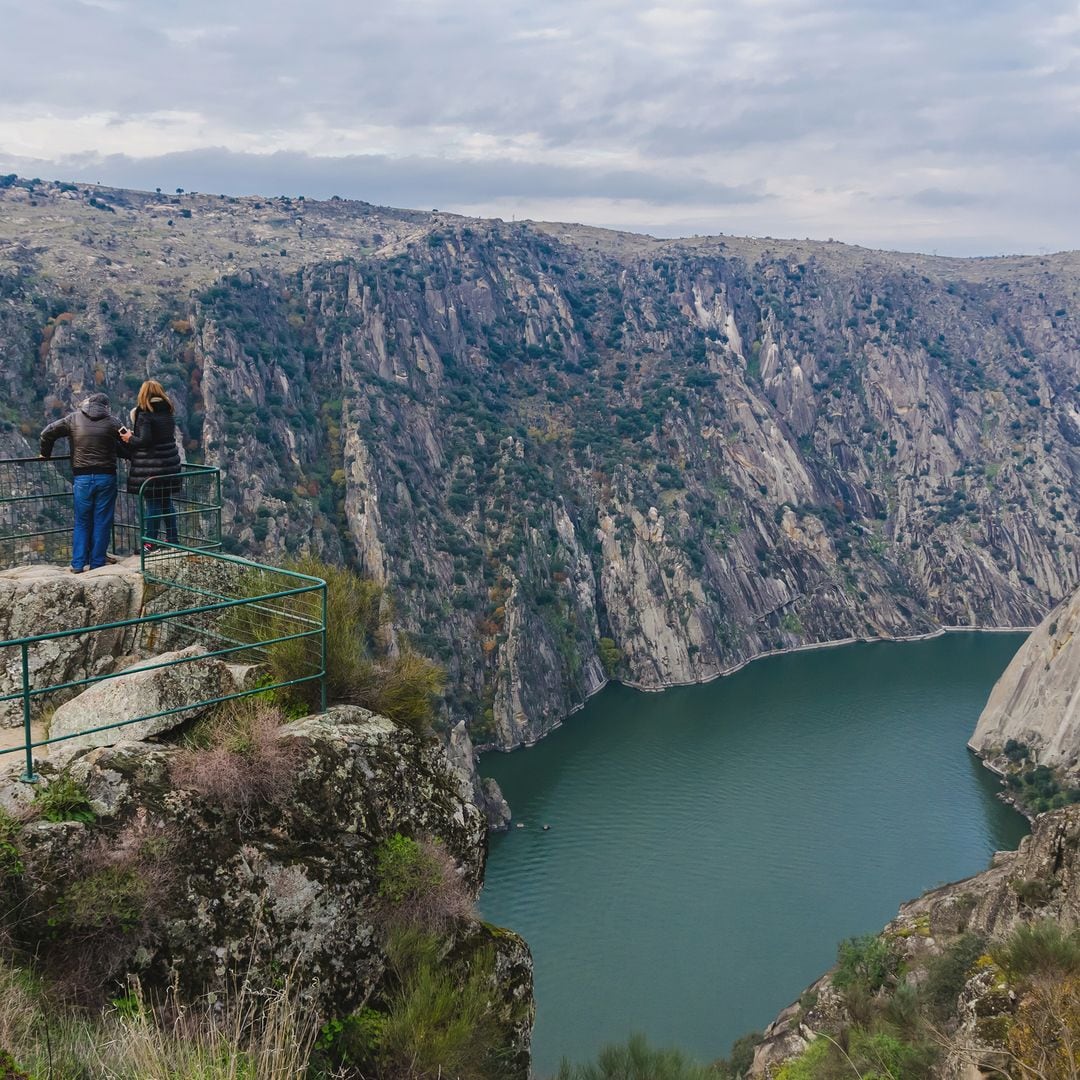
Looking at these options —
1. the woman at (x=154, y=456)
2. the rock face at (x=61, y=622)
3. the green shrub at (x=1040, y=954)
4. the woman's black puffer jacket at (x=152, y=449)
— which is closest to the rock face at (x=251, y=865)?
the rock face at (x=61, y=622)

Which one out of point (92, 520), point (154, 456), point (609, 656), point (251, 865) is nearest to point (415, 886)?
point (251, 865)

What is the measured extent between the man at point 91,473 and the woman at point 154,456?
0.25 metres

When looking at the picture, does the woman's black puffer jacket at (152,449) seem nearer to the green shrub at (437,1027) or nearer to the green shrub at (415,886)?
the green shrub at (415,886)

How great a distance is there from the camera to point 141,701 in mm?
6660

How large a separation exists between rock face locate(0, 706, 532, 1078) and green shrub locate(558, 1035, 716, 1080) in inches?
256

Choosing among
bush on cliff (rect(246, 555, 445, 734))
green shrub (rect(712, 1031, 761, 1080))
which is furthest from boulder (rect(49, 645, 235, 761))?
green shrub (rect(712, 1031, 761, 1080))

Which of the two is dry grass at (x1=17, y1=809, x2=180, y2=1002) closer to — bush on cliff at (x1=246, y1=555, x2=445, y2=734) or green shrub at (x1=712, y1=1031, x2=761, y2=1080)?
bush on cliff at (x1=246, y1=555, x2=445, y2=734)

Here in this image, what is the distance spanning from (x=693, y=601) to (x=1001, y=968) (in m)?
74.6

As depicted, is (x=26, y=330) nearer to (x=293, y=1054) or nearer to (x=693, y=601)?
(x=693, y=601)

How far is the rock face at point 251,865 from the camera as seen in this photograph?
5371 mm

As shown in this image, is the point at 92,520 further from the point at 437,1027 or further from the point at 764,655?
the point at 764,655

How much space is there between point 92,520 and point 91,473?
0.54 meters

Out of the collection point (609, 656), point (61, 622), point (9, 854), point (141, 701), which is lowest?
point (609, 656)

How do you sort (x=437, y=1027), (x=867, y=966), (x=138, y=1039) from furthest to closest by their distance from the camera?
(x=867, y=966) < (x=437, y=1027) < (x=138, y=1039)
